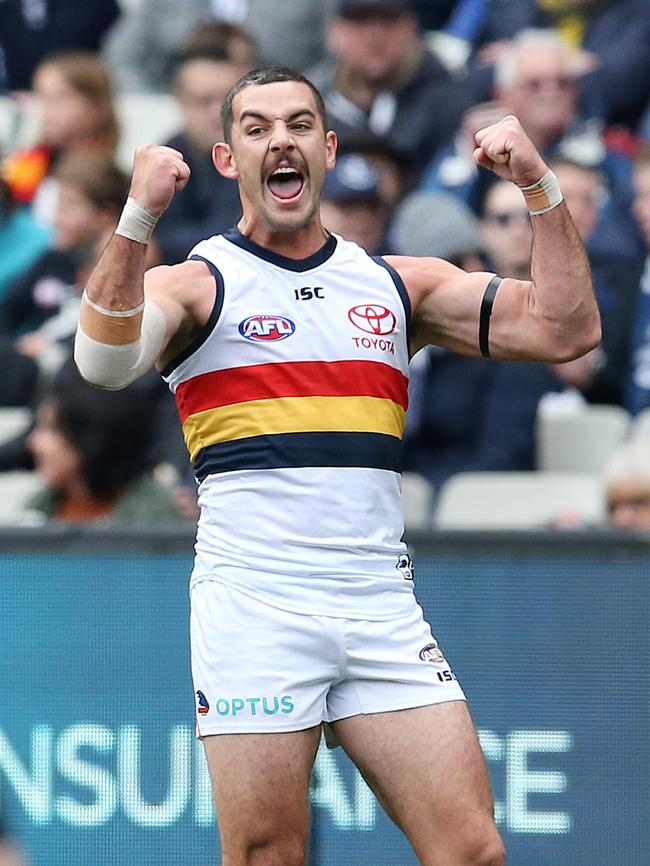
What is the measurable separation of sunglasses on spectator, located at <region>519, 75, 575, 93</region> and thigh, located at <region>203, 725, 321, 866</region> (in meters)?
5.57

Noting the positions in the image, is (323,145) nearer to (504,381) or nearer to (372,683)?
(372,683)

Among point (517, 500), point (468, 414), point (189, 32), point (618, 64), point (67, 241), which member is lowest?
point (517, 500)

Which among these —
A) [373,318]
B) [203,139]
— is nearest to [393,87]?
[203,139]

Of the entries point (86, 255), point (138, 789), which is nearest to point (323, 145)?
point (138, 789)

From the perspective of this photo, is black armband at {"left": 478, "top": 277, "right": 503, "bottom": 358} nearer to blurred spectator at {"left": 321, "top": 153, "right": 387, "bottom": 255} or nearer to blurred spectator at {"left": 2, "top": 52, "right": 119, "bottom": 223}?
blurred spectator at {"left": 321, "top": 153, "right": 387, "bottom": 255}

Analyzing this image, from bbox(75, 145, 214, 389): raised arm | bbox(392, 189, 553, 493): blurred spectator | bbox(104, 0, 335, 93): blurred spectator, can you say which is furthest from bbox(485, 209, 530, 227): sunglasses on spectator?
bbox(75, 145, 214, 389): raised arm

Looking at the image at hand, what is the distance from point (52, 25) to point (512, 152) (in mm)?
7139

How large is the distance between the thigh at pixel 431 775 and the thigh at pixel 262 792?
189mm

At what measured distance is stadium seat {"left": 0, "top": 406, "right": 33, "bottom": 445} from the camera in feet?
26.2

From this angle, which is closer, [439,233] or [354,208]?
[439,233]

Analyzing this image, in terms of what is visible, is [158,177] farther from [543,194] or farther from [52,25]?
[52,25]

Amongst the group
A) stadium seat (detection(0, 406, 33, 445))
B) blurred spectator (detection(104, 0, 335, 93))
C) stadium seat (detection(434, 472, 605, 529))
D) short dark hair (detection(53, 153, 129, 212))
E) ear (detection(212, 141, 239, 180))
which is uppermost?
blurred spectator (detection(104, 0, 335, 93))

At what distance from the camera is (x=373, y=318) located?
4.39 m

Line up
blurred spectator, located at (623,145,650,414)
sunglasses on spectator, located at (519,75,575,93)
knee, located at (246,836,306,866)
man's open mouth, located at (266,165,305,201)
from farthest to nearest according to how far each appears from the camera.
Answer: sunglasses on spectator, located at (519,75,575,93) < blurred spectator, located at (623,145,650,414) < man's open mouth, located at (266,165,305,201) < knee, located at (246,836,306,866)
